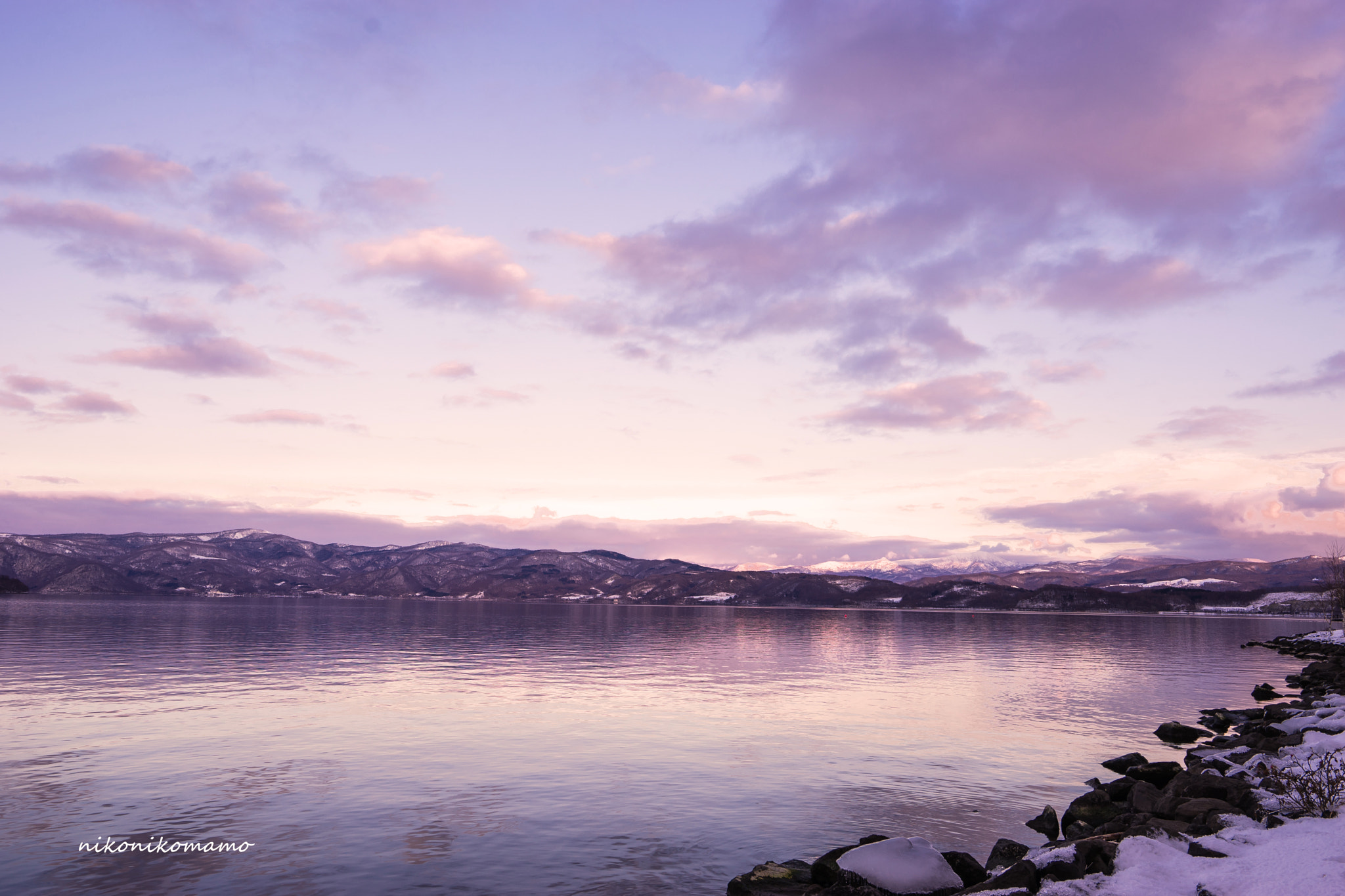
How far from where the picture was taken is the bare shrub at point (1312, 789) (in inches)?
747

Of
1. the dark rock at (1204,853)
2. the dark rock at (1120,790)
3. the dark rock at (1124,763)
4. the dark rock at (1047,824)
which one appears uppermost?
the dark rock at (1204,853)

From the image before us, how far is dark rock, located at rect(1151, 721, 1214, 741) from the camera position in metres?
41.7

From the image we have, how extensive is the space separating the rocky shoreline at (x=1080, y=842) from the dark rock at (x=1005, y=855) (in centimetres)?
3

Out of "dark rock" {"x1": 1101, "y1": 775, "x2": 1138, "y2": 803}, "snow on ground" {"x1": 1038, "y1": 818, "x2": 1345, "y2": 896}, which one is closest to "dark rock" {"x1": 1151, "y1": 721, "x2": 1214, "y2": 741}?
"dark rock" {"x1": 1101, "y1": 775, "x2": 1138, "y2": 803}

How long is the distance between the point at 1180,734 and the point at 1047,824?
919 inches

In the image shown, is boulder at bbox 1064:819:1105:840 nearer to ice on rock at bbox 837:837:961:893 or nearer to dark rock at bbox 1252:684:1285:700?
ice on rock at bbox 837:837:961:893

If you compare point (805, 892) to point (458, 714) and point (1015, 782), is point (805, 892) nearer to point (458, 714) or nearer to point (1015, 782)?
point (1015, 782)

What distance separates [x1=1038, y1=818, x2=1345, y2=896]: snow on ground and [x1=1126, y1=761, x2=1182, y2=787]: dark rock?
1291 cm

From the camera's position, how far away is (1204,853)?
16.5m

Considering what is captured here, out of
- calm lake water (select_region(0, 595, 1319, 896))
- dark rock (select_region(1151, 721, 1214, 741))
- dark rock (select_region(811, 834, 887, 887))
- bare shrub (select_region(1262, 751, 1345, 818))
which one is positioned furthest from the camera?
dark rock (select_region(1151, 721, 1214, 741))

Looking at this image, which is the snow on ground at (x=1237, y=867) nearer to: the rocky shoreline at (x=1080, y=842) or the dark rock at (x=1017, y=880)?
the rocky shoreline at (x=1080, y=842)

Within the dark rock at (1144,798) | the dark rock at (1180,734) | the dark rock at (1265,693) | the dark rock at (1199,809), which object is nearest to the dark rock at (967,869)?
the dark rock at (1199,809)

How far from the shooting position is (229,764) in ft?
106

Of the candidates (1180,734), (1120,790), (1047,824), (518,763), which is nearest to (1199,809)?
(1047,824)
